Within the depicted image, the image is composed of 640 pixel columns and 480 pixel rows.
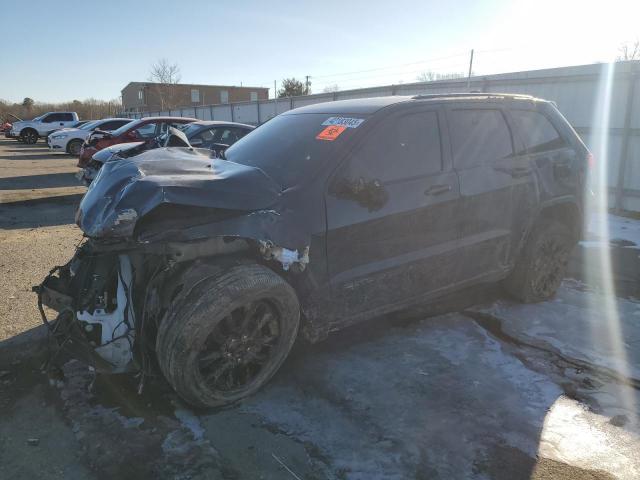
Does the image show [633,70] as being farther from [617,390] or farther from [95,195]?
[95,195]

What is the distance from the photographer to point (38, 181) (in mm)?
12219

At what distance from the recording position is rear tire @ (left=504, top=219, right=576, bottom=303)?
442cm

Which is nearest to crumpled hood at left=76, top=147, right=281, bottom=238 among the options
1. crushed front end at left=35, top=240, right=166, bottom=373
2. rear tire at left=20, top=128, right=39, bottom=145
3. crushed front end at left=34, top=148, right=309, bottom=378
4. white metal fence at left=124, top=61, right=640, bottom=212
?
crushed front end at left=34, top=148, right=309, bottom=378

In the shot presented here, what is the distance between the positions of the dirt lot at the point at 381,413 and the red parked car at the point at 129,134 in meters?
8.00

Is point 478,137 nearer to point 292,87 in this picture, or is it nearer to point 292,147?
point 292,147

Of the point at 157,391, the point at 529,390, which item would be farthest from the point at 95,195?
the point at 529,390

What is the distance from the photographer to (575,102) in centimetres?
956

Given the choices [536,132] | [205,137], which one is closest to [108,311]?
[536,132]

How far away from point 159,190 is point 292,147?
1186 mm

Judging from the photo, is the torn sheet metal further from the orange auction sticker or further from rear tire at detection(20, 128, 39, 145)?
rear tire at detection(20, 128, 39, 145)

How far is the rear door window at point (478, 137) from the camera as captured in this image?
3.79 metres

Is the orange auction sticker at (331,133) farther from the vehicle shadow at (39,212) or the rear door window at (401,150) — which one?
the vehicle shadow at (39,212)

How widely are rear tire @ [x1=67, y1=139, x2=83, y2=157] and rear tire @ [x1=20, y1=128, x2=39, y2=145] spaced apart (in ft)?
37.1

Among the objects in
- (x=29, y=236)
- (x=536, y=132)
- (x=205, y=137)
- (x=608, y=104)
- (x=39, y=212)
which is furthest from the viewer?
(x=205, y=137)
